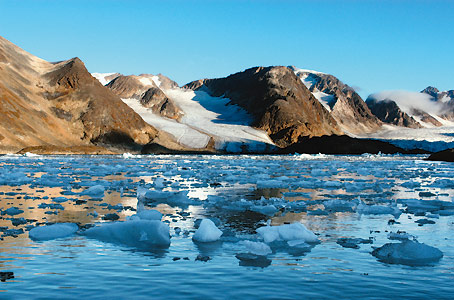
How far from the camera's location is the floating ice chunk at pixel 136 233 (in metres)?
10.2

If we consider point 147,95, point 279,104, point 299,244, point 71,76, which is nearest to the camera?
point 299,244

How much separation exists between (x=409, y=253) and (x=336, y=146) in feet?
407

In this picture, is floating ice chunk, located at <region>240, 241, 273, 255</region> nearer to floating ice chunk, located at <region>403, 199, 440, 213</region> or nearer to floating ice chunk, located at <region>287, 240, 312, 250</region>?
floating ice chunk, located at <region>287, 240, 312, 250</region>

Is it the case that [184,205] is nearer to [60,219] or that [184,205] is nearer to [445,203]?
[60,219]

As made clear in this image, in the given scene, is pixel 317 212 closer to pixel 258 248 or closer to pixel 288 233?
pixel 288 233

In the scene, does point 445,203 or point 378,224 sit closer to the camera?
point 378,224

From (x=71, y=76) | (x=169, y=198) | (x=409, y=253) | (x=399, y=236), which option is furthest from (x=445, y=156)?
(x=71, y=76)

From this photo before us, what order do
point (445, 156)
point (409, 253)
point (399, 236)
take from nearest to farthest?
point (409, 253) < point (399, 236) < point (445, 156)

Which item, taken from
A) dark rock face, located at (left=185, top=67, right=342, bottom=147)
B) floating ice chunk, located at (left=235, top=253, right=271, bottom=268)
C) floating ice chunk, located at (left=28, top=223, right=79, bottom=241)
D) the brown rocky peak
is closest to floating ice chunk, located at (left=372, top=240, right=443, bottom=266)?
floating ice chunk, located at (left=235, top=253, right=271, bottom=268)

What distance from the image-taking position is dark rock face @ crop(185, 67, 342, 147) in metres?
148

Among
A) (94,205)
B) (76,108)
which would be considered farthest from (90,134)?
(94,205)

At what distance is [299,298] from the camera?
6.71 metres

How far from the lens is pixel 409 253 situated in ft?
30.0

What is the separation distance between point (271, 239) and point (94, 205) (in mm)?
8343
